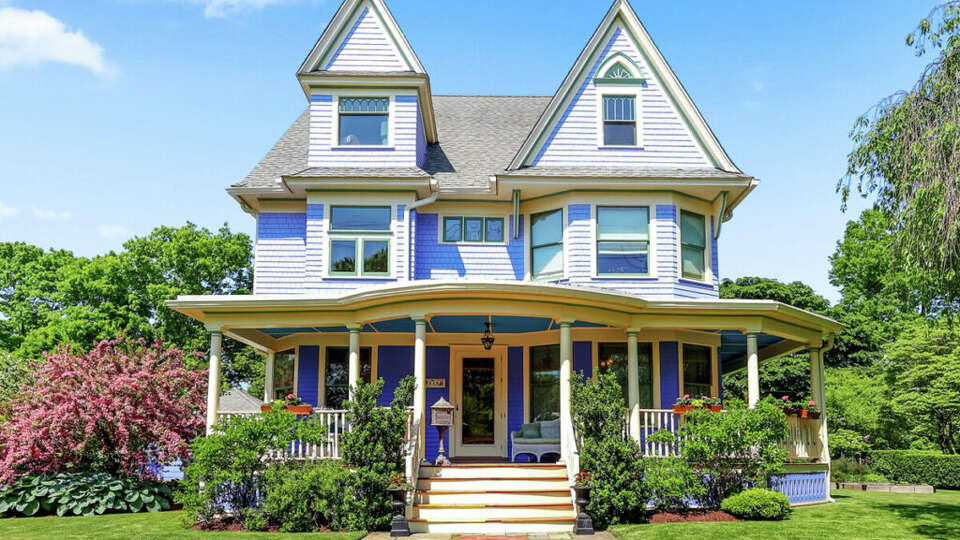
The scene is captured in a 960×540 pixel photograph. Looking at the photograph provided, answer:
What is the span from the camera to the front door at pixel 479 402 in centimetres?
1653

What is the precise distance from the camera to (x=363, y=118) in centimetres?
1736

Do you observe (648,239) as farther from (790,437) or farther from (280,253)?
(280,253)

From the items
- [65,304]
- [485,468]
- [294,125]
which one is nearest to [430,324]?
[485,468]

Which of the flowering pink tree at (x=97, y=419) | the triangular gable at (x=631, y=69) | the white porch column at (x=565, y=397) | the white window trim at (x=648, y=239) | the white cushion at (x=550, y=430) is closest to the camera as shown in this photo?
the white porch column at (x=565, y=397)

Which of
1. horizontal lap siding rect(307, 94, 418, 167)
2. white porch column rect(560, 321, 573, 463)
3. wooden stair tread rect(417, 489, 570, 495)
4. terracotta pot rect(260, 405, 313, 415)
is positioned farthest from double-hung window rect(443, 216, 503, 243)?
wooden stair tread rect(417, 489, 570, 495)

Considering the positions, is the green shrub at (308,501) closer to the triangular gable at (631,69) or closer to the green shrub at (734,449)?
the green shrub at (734,449)

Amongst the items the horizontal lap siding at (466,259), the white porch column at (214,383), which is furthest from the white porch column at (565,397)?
the white porch column at (214,383)

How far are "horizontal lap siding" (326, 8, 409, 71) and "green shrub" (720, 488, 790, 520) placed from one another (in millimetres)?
10969

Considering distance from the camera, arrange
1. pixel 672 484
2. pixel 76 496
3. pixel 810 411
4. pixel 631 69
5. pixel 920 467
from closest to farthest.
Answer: pixel 672 484
pixel 76 496
pixel 810 411
pixel 631 69
pixel 920 467

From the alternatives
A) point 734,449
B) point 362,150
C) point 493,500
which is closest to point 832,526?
point 734,449

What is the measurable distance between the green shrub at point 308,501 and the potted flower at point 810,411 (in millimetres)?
8821

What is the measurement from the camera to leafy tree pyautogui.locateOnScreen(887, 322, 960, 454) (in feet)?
85.8

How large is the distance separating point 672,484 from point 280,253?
381 inches

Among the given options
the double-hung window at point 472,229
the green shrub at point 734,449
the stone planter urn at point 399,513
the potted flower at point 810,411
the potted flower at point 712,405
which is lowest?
the stone planter urn at point 399,513
